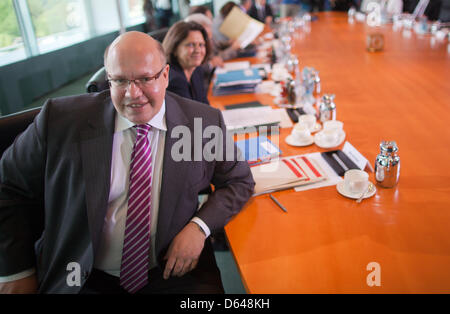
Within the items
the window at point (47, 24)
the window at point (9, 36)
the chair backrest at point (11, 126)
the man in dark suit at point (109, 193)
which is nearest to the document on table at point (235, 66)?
the window at point (47, 24)

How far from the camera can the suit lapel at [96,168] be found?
1163 mm

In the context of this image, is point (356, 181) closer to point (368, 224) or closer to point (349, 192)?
point (349, 192)

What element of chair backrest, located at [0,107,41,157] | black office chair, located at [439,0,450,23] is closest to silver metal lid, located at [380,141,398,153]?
chair backrest, located at [0,107,41,157]

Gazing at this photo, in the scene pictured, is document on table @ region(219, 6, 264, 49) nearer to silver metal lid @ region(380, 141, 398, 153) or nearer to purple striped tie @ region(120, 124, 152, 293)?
silver metal lid @ region(380, 141, 398, 153)

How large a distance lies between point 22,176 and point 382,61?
2.94m

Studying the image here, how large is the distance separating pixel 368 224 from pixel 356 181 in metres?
0.19

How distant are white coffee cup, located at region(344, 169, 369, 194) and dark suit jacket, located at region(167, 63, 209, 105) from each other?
1.12m

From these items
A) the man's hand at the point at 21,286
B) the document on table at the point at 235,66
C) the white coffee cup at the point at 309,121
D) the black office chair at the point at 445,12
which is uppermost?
the black office chair at the point at 445,12

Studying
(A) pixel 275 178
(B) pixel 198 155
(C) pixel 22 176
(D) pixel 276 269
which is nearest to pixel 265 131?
(A) pixel 275 178

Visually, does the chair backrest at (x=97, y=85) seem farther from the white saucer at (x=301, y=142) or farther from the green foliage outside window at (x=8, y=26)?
the white saucer at (x=301, y=142)

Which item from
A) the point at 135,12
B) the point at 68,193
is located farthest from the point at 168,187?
the point at 135,12

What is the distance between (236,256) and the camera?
3.45 feet

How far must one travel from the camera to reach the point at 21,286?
1186 millimetres

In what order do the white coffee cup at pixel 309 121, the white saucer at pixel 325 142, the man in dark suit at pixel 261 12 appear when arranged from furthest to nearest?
the man in dark suit at pixel 261 12 < the white coffee cup at pixel 309 121 < the white saucer at pixel 325 142
